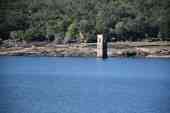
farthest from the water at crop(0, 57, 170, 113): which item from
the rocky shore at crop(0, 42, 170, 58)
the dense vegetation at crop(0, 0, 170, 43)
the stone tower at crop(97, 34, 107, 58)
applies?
the dense vegetation at crop(0, 0, 170, 43)

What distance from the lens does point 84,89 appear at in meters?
49.3

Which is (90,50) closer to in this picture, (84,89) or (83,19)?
(83,19)

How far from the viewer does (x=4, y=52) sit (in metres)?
104

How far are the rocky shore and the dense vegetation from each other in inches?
232

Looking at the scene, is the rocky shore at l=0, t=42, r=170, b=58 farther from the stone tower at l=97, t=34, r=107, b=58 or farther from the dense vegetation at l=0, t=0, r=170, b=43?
the dense vegetation at l=0, t=0, r=170, b=43

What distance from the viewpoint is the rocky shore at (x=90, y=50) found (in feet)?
331

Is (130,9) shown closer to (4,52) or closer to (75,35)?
(75,35)

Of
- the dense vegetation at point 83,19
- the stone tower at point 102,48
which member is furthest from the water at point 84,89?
the dense vegetation at point 83,19

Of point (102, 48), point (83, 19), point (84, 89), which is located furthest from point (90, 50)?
point (84, 89)

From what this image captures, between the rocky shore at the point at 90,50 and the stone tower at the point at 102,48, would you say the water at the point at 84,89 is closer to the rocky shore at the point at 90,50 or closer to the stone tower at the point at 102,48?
the stone tower at the point at 102,48

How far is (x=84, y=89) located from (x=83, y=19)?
7399 cm

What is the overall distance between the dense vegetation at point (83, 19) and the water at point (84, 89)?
35698mm

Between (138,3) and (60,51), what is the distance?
2826cm

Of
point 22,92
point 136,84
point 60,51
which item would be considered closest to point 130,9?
point 60,51
